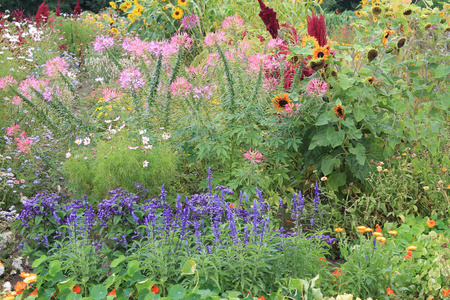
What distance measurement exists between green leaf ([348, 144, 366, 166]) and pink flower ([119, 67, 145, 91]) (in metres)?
1.84

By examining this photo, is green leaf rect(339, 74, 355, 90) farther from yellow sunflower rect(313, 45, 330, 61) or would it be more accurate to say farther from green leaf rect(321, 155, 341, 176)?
green leaf rect(321, 155, 341, 176)

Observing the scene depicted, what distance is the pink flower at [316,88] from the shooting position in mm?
3308

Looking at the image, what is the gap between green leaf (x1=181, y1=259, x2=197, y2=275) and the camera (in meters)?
2.29

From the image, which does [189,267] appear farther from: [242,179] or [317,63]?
[317,63]

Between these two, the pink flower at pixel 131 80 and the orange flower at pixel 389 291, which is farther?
the pink flower at pixel 131 80

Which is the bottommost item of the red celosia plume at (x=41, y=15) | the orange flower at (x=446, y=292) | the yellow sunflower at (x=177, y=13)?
the orange flower at (x=446, y=292)

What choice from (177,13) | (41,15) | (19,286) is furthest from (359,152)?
(41,15)

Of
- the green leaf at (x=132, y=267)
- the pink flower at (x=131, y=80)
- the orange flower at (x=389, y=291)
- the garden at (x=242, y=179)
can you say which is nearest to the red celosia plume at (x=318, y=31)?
the garden at (x=242, y=179)

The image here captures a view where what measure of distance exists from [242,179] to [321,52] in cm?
114

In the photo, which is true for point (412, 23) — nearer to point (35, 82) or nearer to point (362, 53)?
point (362, 53)

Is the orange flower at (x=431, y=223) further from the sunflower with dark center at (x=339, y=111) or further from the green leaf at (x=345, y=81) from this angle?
the green leaf at (x=345, y=81)

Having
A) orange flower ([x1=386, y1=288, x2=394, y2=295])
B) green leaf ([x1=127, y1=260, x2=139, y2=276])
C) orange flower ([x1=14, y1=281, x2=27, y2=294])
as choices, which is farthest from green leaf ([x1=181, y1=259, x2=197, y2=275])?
A: orange flower ([x1=386, y1=288, x2=394, y2=295])

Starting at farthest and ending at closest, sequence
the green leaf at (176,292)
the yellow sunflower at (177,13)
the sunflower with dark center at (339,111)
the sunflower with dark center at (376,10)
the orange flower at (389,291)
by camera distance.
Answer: the yellow sunflower at (177,13) < the sunflower with dark center at (376,10) < the sunflower with dark center at (339,111) < the orange flower at (389,291) < the green leaf at (176,292)

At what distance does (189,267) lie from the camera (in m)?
2.31
